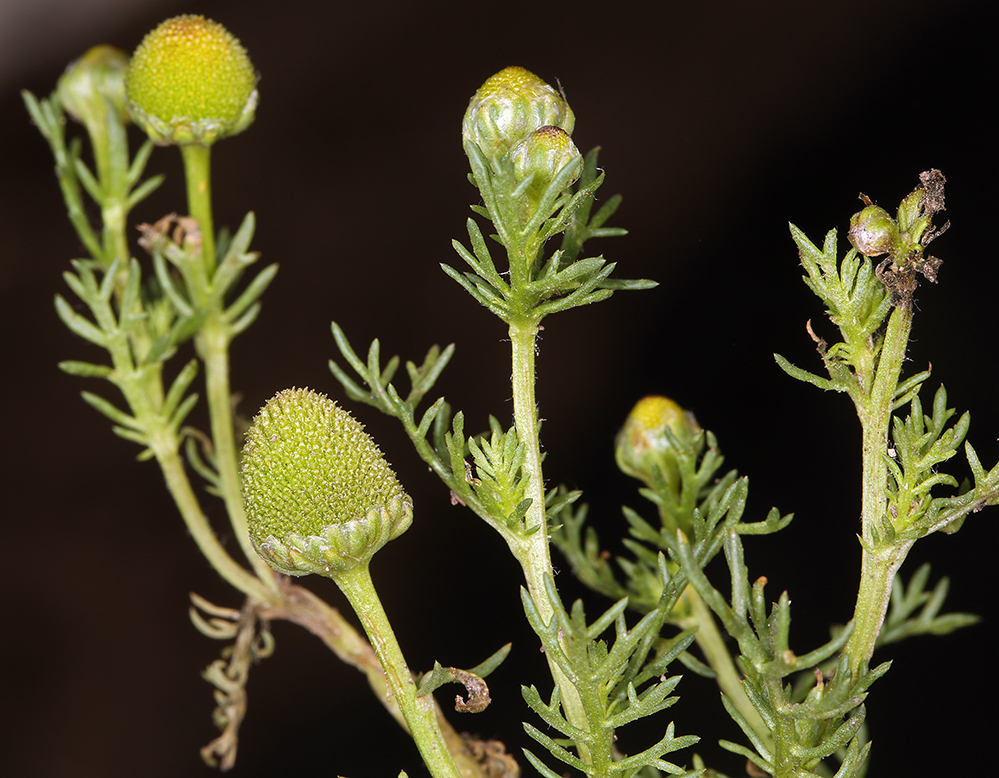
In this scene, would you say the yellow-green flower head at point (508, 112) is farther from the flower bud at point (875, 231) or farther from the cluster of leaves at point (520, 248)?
the flower bud at point (875, 231)

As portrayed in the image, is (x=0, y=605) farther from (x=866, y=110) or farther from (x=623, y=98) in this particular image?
(x=866, y=110)

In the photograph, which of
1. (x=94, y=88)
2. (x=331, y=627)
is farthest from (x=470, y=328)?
(x=331, y=627)

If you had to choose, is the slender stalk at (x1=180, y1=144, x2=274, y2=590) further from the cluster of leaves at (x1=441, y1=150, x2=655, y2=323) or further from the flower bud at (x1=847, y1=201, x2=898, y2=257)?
the flower bud at (x1=847, y1=201, x2=898, y2=257)

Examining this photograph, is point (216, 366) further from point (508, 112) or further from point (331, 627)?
point (508, 112)

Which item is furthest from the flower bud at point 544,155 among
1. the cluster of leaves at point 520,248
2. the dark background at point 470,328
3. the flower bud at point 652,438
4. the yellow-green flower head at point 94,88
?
the dark background at point 470,328

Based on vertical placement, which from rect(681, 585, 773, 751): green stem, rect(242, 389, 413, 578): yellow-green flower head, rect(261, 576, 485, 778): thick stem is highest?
rect(242, 389, 413, 578): yellow-green flower head

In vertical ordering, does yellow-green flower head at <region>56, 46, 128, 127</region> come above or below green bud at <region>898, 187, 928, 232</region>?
above

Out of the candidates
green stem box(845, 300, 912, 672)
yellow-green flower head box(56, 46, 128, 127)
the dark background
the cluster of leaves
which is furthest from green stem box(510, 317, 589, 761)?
the dark background
